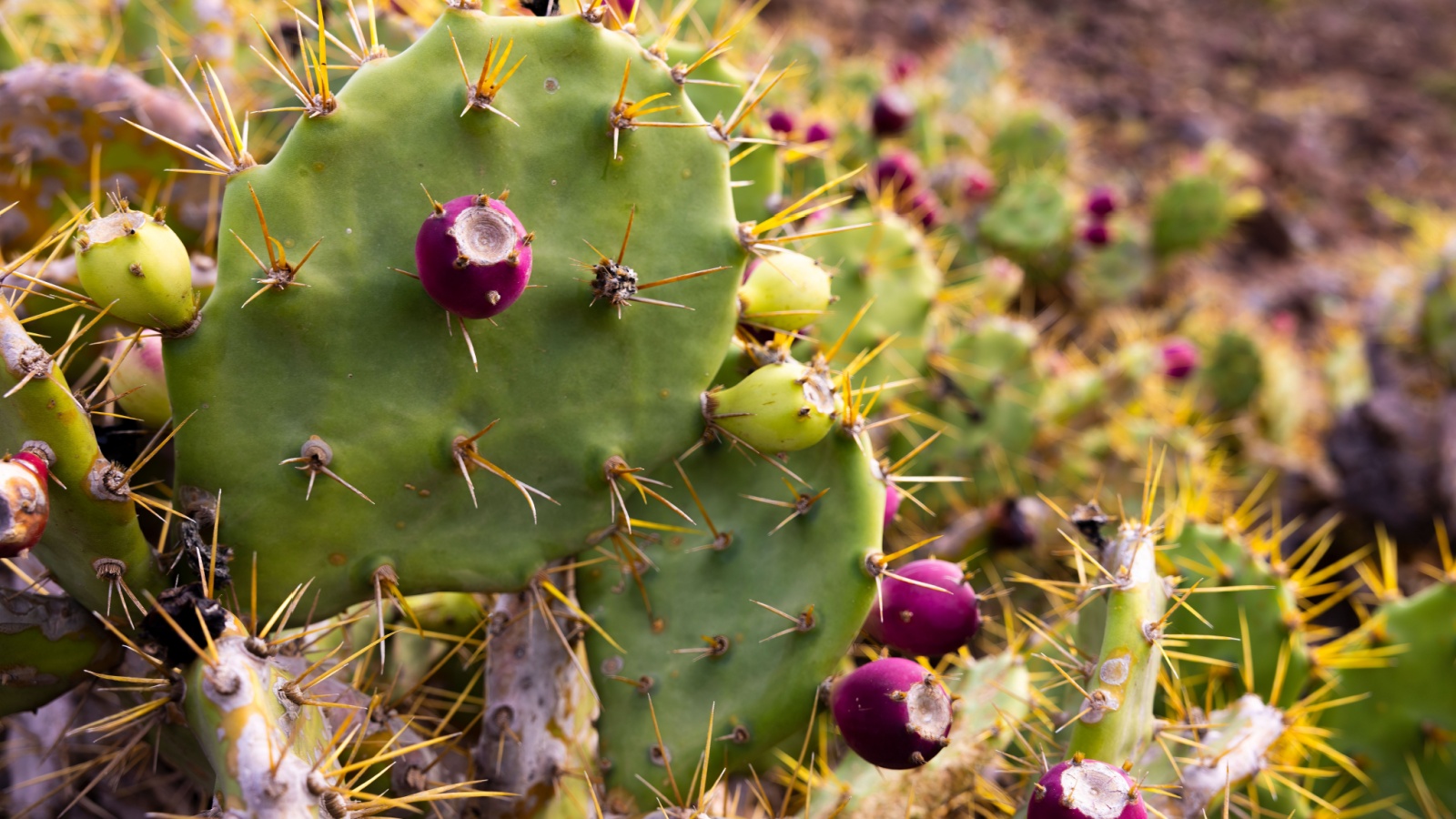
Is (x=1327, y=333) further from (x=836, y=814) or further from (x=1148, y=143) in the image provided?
(x=836, y=814)

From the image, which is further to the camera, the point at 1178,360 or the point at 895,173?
the point at 1178,360

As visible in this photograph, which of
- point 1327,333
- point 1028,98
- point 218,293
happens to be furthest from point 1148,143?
point 218,293

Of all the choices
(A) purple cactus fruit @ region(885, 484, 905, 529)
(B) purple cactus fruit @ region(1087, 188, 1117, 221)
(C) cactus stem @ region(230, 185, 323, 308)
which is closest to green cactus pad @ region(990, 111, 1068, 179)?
(B) purple cactus fruit @ region(1087, 188, 1117, 221)

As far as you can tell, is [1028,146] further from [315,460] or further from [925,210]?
[315,460]

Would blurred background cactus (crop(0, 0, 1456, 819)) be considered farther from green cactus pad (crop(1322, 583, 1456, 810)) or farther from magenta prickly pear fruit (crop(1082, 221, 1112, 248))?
magenta prickly pear fruit (crop(1082, 221, 1112, 248))

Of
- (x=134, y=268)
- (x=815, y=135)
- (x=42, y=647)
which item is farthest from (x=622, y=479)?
(x=815, y=135)

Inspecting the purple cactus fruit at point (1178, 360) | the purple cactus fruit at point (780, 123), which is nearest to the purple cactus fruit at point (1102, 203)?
the purple cactus fruit at point (1178, 360)
